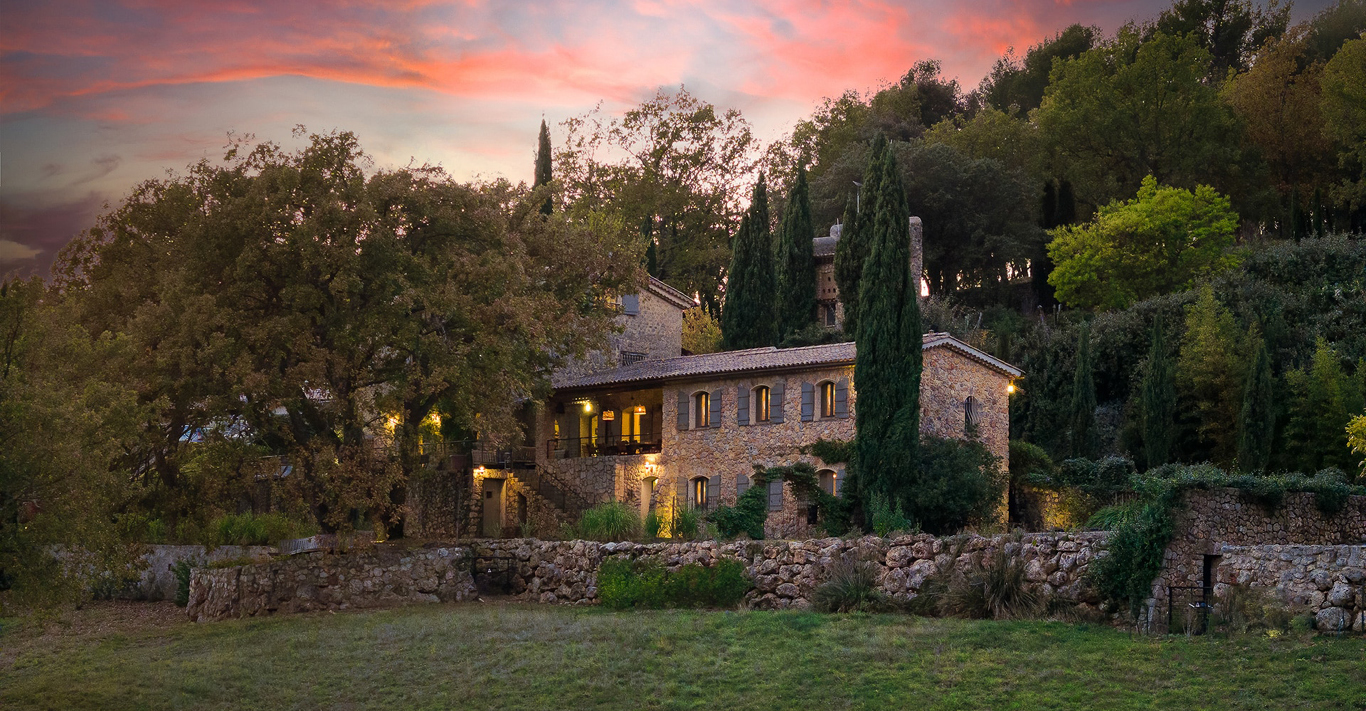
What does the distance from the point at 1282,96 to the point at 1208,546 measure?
52.7 meters

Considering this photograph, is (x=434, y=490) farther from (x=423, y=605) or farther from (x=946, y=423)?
(x=946, y=423)

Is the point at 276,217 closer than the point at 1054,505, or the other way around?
the point at 276,217

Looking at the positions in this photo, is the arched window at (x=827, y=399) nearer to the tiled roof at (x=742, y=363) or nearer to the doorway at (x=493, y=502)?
the tiled roof at (x=742, y=363)

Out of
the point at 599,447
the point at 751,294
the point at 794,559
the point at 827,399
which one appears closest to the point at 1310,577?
the point at 794,559

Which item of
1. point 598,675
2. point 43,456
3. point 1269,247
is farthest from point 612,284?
point 1269,247

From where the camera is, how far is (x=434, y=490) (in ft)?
132

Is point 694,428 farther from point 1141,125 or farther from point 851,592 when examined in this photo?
point 1141,125

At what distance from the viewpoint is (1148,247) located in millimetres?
57938

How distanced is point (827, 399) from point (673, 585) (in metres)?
11.6

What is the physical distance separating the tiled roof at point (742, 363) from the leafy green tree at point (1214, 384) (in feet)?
26.4

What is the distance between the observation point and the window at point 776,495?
36031 millimetres

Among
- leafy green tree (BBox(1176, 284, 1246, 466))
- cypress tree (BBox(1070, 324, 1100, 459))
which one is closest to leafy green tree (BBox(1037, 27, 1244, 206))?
leafy green tree (BBox(1176, 284, 1246, 466))

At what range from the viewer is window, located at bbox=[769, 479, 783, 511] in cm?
3603

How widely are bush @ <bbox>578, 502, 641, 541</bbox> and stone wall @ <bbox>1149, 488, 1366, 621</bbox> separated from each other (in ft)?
A: 39.6
